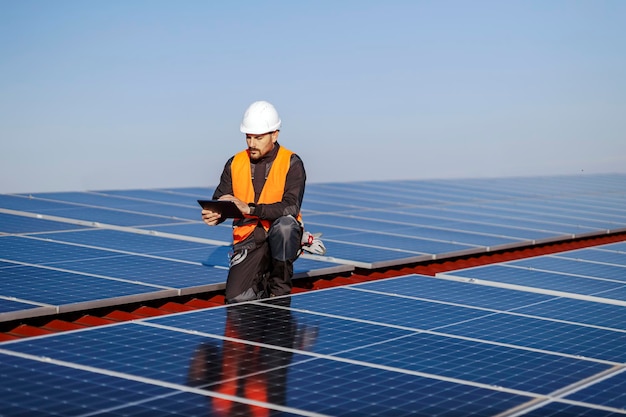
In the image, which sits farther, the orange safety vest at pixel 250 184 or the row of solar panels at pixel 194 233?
the orange safety vest at pixel 250 184

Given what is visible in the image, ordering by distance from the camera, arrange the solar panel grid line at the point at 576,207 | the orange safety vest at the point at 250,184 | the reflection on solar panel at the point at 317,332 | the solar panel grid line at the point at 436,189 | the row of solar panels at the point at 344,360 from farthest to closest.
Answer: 1. the solar panel grid line at the point at 436,189
2. the solar panel grid line at the point at 576,207
3. the orange safety vest at the point at 250,184
4. the reflection on solar panel at the point at 317,332
5. the row of solar panels at the point at 344,360

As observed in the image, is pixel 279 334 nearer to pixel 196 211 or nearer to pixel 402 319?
pixel 402 319

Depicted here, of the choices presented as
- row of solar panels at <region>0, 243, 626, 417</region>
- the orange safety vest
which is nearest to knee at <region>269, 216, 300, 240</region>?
the orange safety vest

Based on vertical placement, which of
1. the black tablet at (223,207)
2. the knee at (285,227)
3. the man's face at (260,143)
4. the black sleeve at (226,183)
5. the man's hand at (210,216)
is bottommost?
the knee at (285,227)

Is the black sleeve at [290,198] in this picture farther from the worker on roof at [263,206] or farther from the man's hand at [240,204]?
the man's hand at [240,204]

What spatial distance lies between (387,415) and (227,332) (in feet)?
8.76

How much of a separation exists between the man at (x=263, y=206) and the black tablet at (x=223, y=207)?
255mm

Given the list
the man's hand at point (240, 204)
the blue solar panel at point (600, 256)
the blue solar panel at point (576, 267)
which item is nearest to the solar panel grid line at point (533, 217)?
the blue solar panel at point (600, 256)

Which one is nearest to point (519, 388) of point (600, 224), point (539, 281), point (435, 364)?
point (435, 364)

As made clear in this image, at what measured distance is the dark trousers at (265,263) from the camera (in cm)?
1210

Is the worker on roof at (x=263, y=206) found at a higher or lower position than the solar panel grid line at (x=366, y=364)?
higher

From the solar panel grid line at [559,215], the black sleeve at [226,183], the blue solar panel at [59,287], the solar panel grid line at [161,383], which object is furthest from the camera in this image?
the solar panel grid line at [559,215]

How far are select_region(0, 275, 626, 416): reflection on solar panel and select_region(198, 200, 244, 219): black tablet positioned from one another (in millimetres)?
1153

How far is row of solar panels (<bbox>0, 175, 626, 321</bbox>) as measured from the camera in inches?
474
